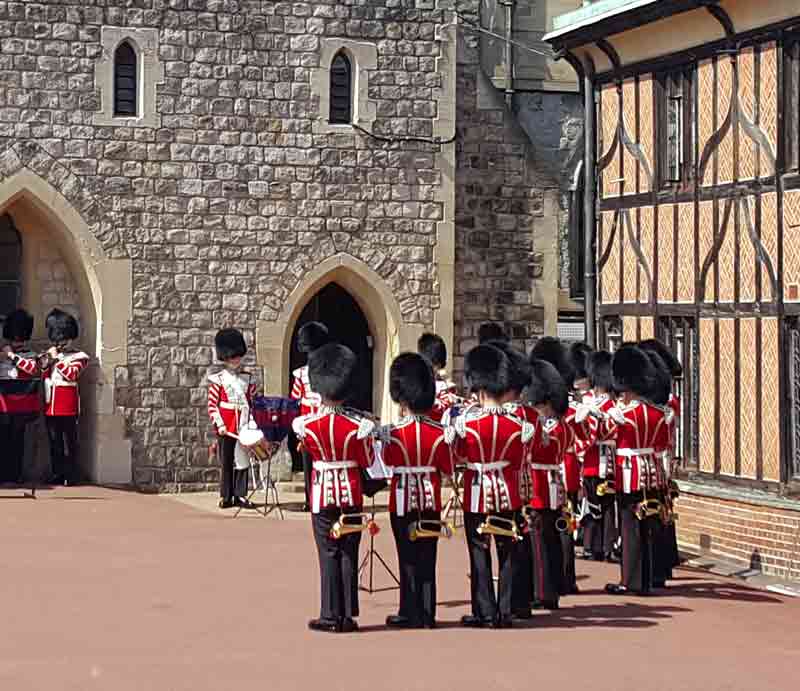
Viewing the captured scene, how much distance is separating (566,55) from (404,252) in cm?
348

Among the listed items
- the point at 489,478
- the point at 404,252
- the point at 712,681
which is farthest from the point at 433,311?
the point at 712,681

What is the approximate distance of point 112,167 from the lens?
18875mm

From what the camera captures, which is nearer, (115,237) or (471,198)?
(115,237)

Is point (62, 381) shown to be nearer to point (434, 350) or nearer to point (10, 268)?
point (10, 268)

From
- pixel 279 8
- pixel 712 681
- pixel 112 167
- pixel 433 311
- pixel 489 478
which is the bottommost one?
pixel 712 681

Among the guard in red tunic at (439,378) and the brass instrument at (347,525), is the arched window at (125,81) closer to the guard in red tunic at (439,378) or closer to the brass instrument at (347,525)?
the guard in red tunic at (439,378)

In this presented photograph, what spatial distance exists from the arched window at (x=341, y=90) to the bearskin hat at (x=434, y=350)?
3.19 metres

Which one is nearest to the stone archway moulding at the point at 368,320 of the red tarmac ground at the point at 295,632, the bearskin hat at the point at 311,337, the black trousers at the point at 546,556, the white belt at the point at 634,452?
the bearskin hat at the point at 311,337

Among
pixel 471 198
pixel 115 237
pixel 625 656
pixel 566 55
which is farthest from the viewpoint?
pixel 471 198

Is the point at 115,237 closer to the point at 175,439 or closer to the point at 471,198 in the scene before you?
the point at 175,439

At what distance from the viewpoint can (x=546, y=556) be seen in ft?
38.3

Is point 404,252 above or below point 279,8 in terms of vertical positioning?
below

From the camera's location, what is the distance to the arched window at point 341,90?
1961 centimetres

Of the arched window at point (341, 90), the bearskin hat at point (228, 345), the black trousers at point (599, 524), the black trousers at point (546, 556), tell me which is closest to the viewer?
the black trousers at point (546, 556)
